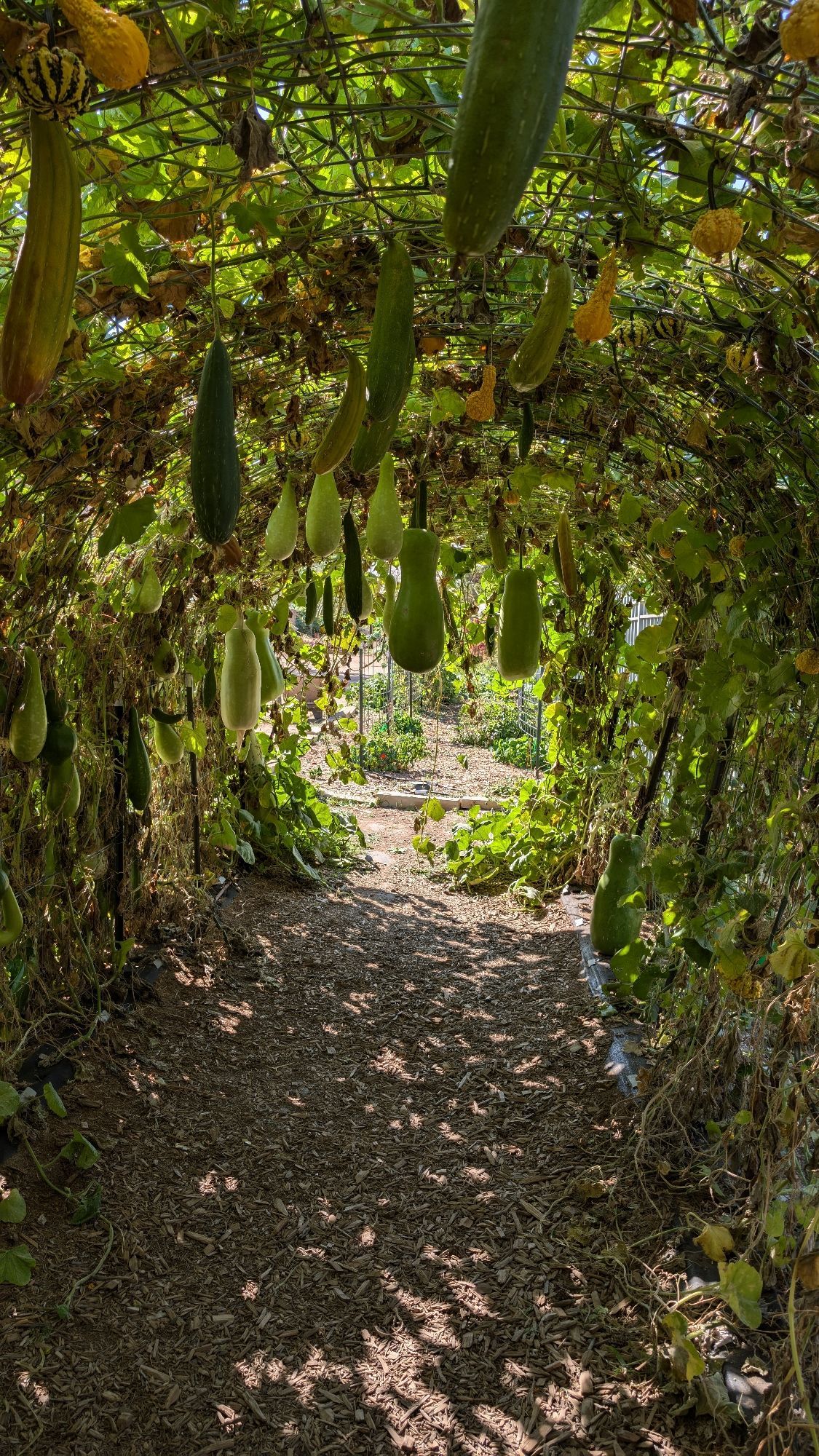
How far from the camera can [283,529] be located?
2.71m

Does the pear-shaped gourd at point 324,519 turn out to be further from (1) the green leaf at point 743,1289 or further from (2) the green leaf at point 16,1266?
(2) the green leaf at point 16,1266

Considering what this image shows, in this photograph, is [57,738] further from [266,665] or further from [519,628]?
[519,628]

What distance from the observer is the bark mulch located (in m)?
2.23

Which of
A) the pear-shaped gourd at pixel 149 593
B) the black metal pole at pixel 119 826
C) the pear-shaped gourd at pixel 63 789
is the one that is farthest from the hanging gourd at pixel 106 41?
the black metal pole at pixel 119 826

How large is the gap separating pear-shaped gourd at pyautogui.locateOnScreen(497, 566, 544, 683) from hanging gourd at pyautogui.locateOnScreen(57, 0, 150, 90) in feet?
6.02

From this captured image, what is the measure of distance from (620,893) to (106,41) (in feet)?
11.6

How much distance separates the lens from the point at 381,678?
1630 cm

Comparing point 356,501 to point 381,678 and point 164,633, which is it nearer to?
point 164,633

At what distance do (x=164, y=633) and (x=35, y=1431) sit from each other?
2987mm

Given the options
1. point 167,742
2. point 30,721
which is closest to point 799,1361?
point 30,721

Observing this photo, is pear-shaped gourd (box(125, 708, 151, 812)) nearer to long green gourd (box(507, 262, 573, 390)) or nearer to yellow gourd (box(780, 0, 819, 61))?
long green gourd (box(507, 262, 573, 390))

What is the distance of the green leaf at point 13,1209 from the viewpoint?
102 inches

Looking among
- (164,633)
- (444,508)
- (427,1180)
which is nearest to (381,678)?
(444,508)

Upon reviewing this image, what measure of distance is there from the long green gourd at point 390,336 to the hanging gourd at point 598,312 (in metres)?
0.36
